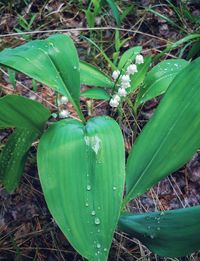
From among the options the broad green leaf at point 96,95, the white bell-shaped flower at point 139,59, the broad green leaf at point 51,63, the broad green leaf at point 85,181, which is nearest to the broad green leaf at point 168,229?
the broad green leaf at point 85,181

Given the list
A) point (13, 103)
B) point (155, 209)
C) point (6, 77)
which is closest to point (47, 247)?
point (155, 209)

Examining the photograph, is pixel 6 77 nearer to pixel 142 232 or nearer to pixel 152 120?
pixel 152 120

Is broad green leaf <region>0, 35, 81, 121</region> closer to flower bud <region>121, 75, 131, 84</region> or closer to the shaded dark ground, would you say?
flower bud <region>121, 75, 131, 84</region>

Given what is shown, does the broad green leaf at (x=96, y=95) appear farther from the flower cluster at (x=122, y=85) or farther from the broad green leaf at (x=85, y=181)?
the broad green leaf at (x=85, y=181)

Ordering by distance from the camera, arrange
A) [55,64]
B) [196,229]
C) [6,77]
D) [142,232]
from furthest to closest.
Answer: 1. [6,77]
2. [55,64]
3. [142,232]
4. [196,229]

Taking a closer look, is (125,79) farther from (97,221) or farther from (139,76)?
(97,221)

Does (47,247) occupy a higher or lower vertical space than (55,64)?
lower

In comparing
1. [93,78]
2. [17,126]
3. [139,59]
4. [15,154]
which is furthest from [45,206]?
[139,59]
